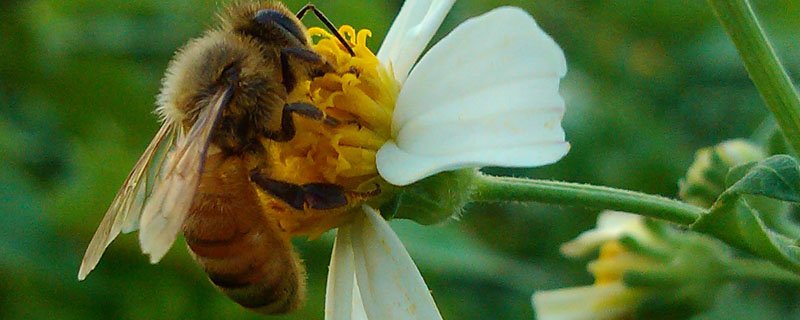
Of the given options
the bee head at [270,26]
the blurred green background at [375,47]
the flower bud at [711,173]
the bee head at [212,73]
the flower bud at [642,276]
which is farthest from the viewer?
the blurred green background at [375,47]

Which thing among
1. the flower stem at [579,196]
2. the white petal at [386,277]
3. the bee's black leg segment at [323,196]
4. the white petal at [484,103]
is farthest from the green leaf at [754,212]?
the bee's black leg segment at [323,196]

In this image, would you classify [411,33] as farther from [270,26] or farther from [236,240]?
[236,240]

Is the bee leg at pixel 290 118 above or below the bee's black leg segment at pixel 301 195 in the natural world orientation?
above

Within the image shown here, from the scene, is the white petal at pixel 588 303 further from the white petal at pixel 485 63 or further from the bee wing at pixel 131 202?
the bee wing at pixel 131 202

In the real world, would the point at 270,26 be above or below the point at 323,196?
above

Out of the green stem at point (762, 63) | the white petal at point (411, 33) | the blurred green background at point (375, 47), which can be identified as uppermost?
the green stem at point (762, 63)

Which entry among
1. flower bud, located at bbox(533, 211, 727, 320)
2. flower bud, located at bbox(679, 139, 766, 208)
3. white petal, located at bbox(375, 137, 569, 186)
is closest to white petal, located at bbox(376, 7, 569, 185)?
white petal, located at bbox(375, 137, 569, 186)

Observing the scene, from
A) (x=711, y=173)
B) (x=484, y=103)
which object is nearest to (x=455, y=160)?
(x=484, y=103)

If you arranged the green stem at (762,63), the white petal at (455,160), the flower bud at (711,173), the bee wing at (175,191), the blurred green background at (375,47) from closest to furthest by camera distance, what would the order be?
1. the bee wing at (175,191)
2. the white petal at (455,160)
3. the green stem at (762,63)
4. the flower bud at (711,173)
5. the blurred green background at (375,47)
